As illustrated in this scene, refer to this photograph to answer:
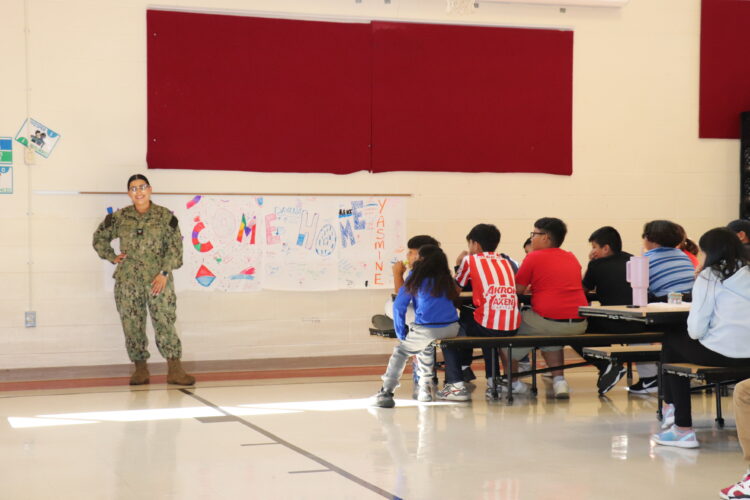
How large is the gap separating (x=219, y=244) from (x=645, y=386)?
355 cm

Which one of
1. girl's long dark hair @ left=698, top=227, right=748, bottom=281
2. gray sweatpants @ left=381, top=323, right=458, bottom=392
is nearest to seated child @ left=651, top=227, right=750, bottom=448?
girl's long dark hair @ left=698, top=227, right=748, bottom=281

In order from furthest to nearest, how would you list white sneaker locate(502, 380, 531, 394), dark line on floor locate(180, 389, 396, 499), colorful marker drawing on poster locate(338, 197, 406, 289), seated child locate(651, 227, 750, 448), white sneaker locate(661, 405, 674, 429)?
colorful marker drawing on poster locate(338, 197, 406, 289) → white sneaker locate(502, 380, 531, 394) → white sneaker locate(661, 405, 674, 429) → seated child locate(651, 227, 750, 448) → dark line on floor locate(180, 389, 396, 499)

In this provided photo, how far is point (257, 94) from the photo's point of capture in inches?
318

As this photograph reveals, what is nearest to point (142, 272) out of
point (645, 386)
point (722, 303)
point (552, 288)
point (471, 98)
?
point (552, 288)

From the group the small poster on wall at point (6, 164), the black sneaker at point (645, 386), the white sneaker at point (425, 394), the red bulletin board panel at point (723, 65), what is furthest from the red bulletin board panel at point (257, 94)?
the red bulletin board panel at point (723, 65)

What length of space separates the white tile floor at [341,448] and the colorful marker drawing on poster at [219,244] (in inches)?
56.0

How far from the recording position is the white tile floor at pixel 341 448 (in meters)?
3.98

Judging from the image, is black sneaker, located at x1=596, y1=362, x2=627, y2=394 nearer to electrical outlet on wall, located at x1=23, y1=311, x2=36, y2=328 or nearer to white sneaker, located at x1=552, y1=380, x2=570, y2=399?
white sneaker, located at x1=552, y1=380, x2=570, y2=399

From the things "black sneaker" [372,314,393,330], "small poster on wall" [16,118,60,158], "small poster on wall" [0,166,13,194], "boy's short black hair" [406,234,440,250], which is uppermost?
"small poster on wall" [16,118,60,158]

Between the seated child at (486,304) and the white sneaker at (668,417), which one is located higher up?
the seated child at (486,304)

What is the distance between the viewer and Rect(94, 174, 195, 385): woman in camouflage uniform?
23.6 ft

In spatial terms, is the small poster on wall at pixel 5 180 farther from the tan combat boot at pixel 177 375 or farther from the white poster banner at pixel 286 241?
the tan combat boot at pixel 177 375

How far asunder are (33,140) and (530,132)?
4.23 m

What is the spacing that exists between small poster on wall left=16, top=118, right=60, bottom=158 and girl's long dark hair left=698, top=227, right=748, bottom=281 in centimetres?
521
